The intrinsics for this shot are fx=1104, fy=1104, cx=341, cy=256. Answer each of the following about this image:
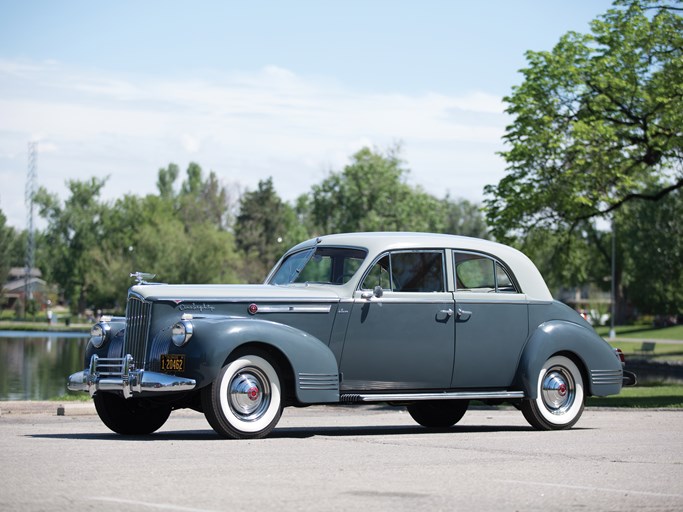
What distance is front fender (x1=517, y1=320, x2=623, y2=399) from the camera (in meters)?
12.5

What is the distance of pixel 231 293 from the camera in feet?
36.8

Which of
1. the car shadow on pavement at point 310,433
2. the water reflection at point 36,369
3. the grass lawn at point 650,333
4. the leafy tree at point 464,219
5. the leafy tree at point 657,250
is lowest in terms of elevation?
the water reflection at point 36,369

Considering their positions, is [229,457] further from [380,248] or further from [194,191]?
[194,191]

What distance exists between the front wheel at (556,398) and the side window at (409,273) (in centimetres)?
168

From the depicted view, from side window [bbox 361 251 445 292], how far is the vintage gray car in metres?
0.01

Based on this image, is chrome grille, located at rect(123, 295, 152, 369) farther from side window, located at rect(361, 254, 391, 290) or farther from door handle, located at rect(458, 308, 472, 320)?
door handle, located at rect(458, 308, 472, 320)

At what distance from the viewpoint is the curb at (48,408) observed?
15959 millimetres

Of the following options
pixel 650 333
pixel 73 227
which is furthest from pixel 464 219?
pixel 650 333

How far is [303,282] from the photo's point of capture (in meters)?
12.0

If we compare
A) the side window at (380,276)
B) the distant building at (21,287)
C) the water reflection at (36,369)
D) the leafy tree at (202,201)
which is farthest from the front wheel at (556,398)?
the distant building at (21,287)

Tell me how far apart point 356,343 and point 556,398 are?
8.95 feet

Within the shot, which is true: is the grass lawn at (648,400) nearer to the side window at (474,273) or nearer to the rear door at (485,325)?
the rear door at (485,325)

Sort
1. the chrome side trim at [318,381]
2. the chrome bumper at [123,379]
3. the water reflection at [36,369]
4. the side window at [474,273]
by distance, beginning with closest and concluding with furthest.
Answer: the chrome bumper at [123,379] → the chrome side trim at [318,381] → the side window at [474,273] → the water reflection at [36,369]

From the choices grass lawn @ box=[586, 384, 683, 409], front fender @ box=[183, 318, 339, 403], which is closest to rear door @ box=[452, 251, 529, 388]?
front fender @ box=[183, 318, 339, 403]
